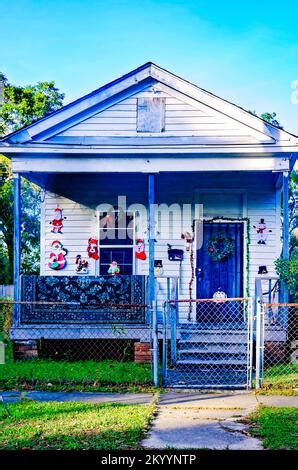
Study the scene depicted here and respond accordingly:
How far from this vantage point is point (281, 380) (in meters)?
8.75

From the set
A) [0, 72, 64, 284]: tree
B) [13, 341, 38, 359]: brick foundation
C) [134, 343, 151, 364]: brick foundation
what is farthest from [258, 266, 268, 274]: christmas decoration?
[0, 72, 64, 284]: tree

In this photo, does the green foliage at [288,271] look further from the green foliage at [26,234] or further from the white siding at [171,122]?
the green foliage at [26,234]

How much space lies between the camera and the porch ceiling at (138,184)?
40.7 ft

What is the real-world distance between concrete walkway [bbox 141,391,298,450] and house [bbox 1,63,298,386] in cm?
236

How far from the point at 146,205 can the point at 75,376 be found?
486 centimetres

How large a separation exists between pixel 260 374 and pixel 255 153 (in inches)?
169

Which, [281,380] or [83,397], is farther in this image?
[281,380]

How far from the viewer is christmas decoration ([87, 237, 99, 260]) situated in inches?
497

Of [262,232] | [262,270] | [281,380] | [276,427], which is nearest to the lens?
[276,427]

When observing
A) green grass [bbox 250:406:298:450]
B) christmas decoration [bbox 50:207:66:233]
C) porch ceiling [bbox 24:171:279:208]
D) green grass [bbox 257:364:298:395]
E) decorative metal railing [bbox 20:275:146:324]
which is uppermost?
porch ceiling [bbox 24:171:279:208]

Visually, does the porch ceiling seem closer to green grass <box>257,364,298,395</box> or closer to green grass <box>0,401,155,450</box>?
green grass <box>257,364,298,395</box>

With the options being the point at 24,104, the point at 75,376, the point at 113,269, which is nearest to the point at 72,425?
the point at 75,376

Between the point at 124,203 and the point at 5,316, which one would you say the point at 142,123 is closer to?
the point at 124,203

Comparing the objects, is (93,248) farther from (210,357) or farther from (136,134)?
(210,357)
